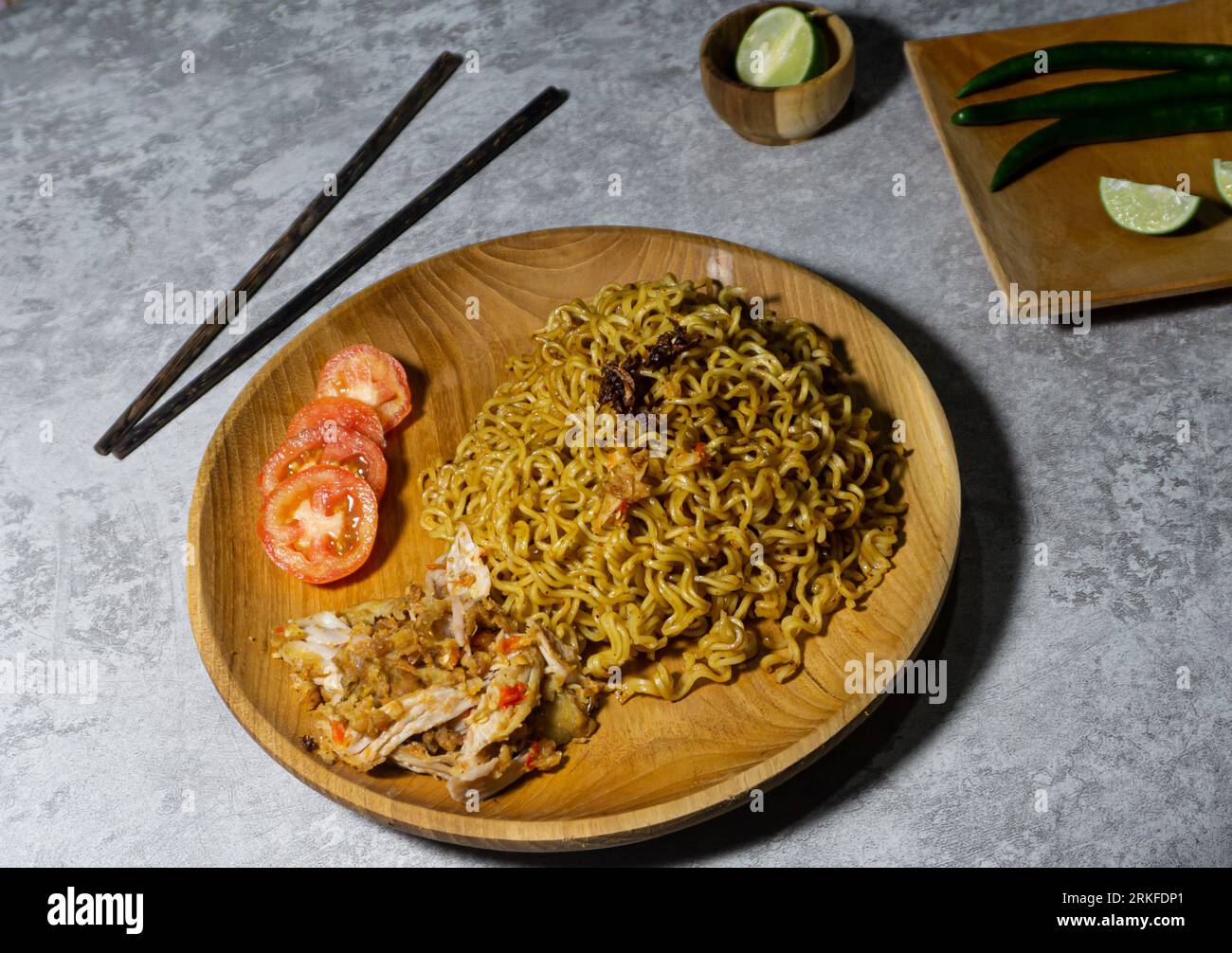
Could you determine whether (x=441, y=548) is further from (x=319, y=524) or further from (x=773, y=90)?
(x=773, y=90)

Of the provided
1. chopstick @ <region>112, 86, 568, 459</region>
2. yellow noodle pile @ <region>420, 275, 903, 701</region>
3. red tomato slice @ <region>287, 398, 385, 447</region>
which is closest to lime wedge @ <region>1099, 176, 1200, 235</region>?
yellow noodle pile @ <region>420, 275, 903, 701</region>

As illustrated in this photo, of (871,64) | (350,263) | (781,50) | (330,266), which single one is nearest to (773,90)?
(781,50)

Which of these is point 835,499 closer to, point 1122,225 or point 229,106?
point 1122,225

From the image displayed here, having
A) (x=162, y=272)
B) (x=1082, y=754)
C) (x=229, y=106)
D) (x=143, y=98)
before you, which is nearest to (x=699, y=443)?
(x=1082, y=754)
